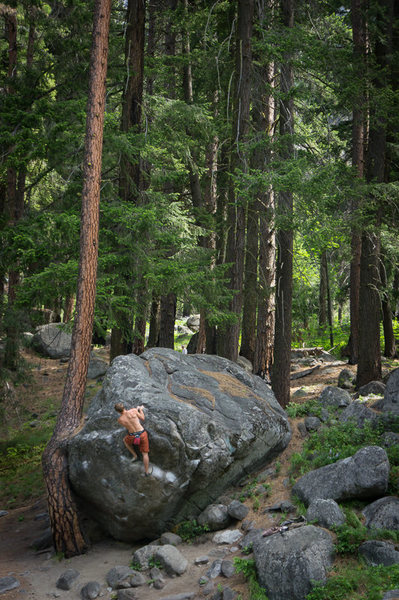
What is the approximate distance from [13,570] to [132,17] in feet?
42.4

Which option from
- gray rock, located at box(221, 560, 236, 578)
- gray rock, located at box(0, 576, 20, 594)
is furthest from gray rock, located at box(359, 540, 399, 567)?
gray rock, located at box(0, 576, 20, 594)

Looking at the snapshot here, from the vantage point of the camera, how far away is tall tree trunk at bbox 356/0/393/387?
1330 cm

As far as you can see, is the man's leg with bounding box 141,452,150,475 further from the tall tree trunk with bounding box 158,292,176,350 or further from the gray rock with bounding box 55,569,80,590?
the tall tree trunk with bounding box 158,292,176,350

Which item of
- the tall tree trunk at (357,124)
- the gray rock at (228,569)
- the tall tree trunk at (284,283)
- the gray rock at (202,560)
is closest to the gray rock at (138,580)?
the gray rock at (202,560)

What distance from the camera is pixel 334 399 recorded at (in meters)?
12.5

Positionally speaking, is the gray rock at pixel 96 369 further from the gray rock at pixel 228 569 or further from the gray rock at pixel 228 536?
the gray rock at pixel 228 569

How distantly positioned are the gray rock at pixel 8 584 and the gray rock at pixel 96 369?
1161cm

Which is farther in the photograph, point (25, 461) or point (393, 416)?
point (25, 461)

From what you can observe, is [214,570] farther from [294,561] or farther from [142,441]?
[142,441]

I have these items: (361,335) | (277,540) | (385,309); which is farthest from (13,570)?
(385,309)

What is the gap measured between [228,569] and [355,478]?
228 centimetres

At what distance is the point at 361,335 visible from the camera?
45.9ft

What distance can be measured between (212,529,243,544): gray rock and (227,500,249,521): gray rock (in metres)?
0.26

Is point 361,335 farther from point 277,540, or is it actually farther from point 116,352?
point 277,540
